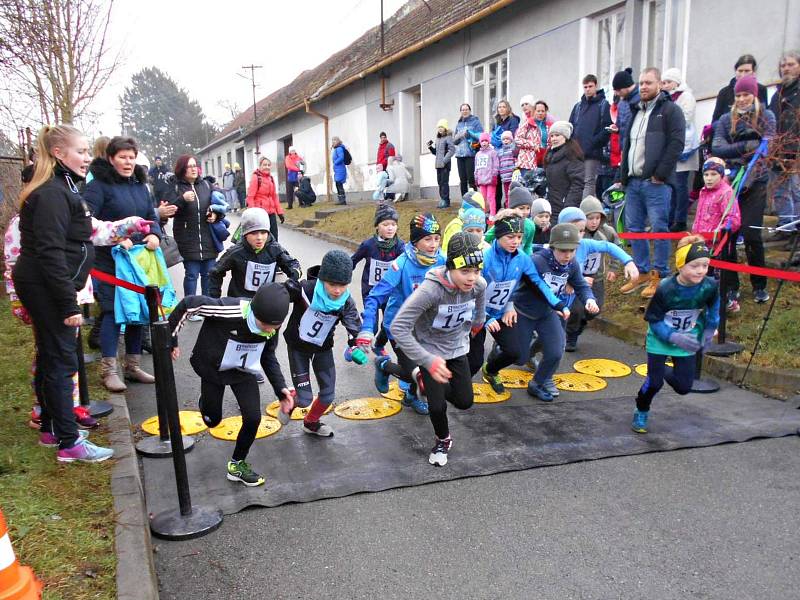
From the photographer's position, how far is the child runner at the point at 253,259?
557 centimetres

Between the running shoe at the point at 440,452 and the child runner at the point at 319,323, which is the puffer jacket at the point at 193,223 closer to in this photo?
the child runner at the point at 319,323

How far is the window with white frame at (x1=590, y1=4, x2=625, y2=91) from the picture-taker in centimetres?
1281

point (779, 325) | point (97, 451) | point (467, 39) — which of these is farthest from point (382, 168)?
point (97, 451)

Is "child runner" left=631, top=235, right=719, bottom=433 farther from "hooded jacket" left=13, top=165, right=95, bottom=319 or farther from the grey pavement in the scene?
"hooded jacket" left=13, top=165, right=95, bottom=319

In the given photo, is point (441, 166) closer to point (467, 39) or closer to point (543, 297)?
point (467, 39)

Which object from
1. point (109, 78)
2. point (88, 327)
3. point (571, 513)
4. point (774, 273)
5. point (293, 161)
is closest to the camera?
point (571, 513)

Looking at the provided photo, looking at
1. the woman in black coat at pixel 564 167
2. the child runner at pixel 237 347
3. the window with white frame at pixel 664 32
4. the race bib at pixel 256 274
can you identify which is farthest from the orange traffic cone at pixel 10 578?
the window with white frame at pixel 664 32

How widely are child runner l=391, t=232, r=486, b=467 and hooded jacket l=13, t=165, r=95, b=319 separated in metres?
2.14

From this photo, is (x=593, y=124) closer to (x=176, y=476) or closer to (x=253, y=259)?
(x=253, y=259)

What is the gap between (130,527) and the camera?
345cm

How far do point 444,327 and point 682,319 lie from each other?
6.31 feet

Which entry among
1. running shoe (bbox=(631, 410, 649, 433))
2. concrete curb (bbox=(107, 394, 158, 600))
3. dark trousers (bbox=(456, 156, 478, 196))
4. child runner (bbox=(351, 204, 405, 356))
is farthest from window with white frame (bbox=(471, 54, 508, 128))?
concrete curb (bbox=(107, 394, 158, 600))

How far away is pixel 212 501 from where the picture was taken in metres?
4.11

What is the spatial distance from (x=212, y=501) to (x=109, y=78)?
501 inches
